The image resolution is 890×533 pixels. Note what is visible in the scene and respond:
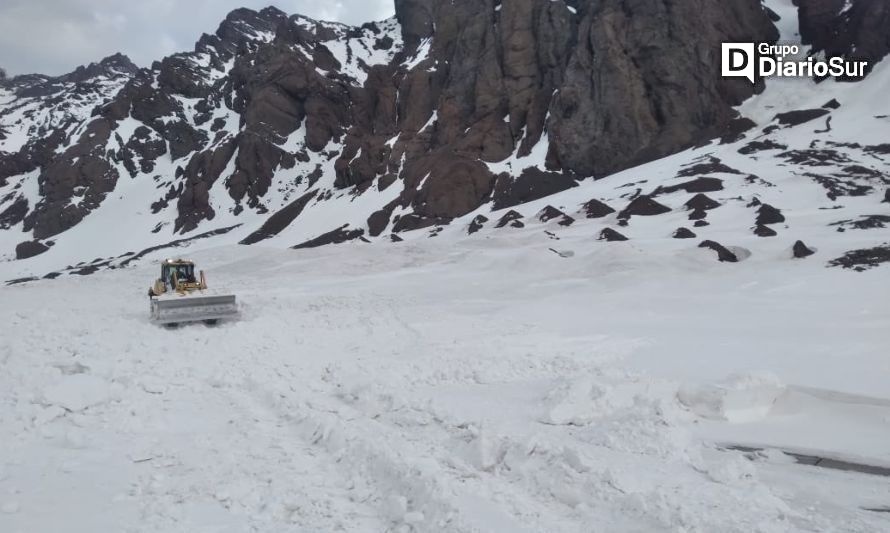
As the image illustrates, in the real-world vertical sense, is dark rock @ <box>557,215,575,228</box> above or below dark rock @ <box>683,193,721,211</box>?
below

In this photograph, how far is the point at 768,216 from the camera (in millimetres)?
29688

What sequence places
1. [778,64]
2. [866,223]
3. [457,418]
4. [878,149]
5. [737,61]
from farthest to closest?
[778,64] < [737,61] < [878,149] < [866,223] < [457,418]

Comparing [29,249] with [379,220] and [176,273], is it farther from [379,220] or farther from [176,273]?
[176,273]

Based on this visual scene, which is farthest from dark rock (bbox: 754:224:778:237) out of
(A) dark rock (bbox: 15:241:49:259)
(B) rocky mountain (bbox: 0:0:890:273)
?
(A) dark rock (bbox: 15:241:49:259)

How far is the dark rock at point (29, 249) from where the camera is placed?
85750mm

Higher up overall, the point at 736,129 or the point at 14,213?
the point at 736,129

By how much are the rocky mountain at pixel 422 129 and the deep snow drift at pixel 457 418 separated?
77.1 feet

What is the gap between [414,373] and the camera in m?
11.2

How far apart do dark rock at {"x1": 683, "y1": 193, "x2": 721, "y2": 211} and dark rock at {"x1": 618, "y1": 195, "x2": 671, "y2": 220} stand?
4.63 feet

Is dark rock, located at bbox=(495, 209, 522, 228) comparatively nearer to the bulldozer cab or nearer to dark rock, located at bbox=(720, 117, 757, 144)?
the bulldozer cab

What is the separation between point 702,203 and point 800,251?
44.3 feet

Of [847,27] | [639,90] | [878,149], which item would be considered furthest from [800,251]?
[847,27]

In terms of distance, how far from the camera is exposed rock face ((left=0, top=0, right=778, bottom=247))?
197 ft

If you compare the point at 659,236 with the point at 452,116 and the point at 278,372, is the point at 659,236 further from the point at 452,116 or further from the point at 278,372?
the point at 452,116
